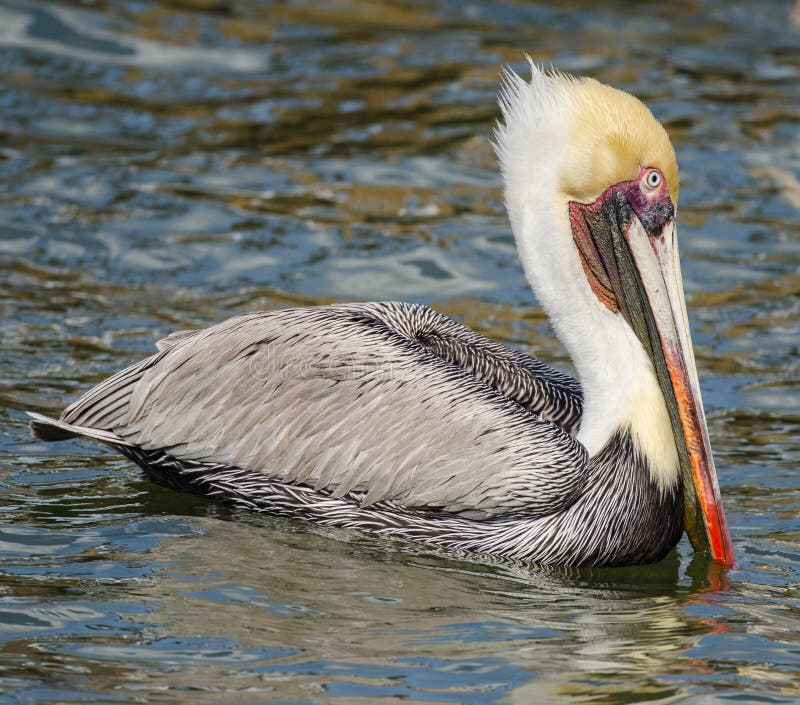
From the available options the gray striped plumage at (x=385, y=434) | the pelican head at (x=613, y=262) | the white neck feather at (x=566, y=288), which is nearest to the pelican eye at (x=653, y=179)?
the pelican head at (x=613, y=262)

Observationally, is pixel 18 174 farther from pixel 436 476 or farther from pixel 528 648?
pixel 528 648

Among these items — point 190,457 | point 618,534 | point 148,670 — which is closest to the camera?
point 148,670

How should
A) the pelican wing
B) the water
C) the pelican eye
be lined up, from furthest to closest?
the pelican eye, the pelican wing, the water

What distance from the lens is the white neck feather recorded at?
5.22 m

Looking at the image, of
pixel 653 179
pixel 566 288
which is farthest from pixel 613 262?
pixel 653 179

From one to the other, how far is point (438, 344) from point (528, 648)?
5.32ft

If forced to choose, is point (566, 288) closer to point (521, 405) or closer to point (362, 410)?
point (521, 405)

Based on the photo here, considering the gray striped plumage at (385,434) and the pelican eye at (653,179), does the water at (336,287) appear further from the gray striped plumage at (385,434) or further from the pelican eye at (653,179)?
the pelican eye at (653,179)

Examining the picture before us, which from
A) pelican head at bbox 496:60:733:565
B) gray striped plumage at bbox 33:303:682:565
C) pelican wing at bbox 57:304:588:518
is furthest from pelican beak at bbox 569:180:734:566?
pelican wing at bbox 57:304:588:518

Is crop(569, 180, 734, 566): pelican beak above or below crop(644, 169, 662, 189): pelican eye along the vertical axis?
below

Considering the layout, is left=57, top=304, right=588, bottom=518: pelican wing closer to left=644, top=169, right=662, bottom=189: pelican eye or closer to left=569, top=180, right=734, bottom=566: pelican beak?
left=569, top=180, right=734, bottom=566: pelican beak

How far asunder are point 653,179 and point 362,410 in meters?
1.32

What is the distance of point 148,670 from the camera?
4.09 meters

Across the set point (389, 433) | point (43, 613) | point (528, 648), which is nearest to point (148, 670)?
point (43, 613)
